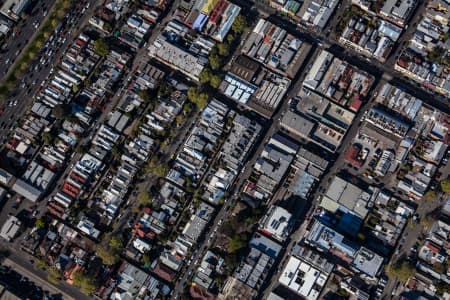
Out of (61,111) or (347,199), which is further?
(61,111)

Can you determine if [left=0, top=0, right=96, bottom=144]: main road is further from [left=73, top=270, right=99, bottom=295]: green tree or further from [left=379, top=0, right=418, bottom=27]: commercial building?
[left=379, top=0, right=418, bottom=27]: commercial building

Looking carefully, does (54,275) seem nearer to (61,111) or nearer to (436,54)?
(61,111)

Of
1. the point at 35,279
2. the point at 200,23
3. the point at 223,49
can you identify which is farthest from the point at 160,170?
the point at 200,23

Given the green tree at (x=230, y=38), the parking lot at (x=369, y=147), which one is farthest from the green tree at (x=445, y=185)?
the green tree at (x=230, y=38)

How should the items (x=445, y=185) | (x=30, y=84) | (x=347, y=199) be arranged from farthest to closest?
1. (x=30, y=84)
2. (x=347, y=199)
3. (x=445, y=185)

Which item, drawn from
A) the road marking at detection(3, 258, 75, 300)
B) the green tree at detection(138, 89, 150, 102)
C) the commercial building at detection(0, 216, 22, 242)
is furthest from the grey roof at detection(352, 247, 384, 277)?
the commercial building at detection(0, 216, 22, 242)

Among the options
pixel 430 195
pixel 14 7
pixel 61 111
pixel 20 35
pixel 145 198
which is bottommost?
pixel 145 198

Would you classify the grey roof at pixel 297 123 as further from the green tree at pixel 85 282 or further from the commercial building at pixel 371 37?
the green tree at pixel 85 282
